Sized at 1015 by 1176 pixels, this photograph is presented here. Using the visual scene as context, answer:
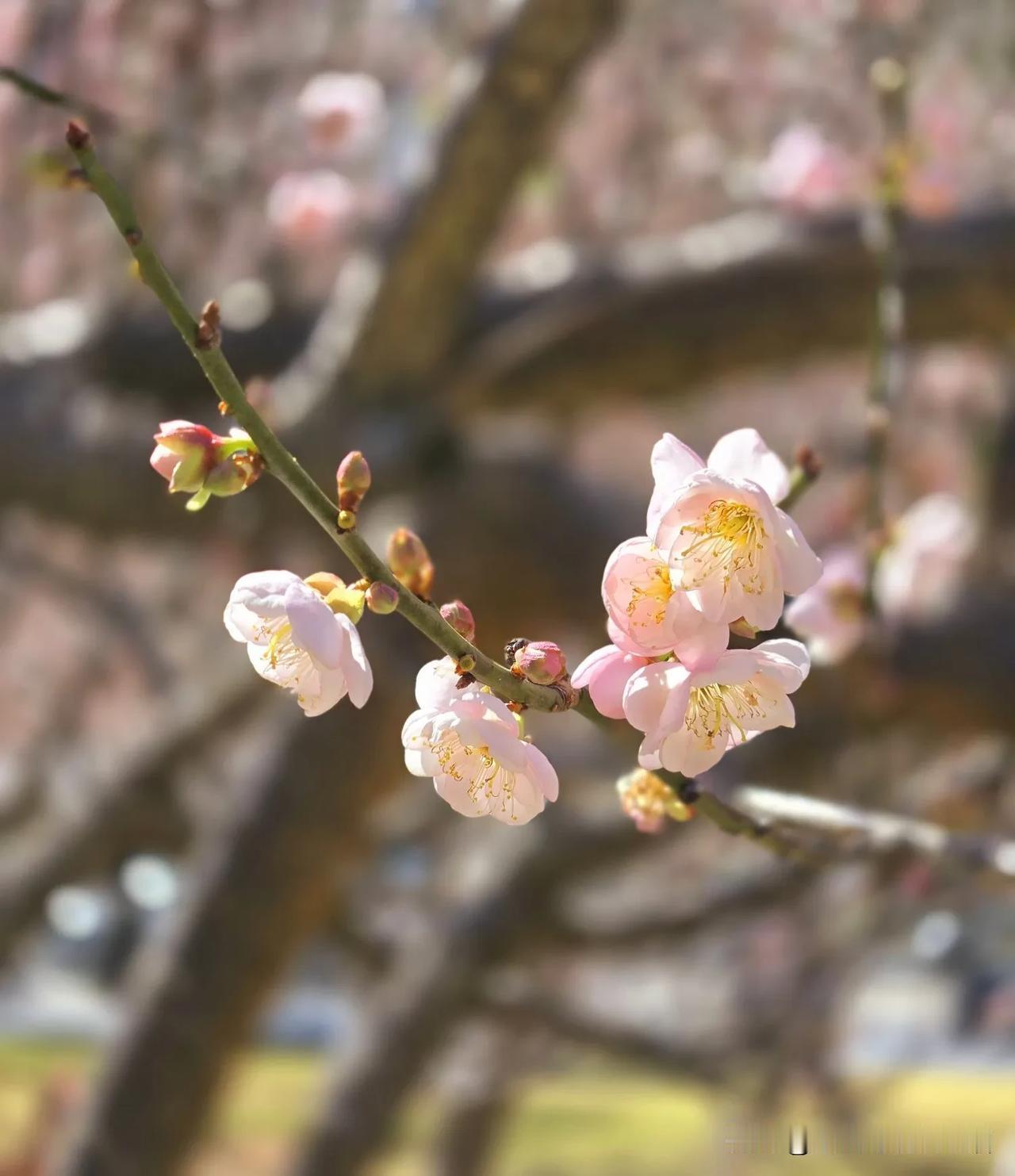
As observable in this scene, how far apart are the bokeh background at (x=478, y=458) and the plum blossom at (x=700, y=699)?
77 millimetres

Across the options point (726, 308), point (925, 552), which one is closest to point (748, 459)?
point (925, 552)

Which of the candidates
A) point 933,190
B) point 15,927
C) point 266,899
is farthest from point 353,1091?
point 933,190

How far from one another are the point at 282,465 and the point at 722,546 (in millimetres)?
173

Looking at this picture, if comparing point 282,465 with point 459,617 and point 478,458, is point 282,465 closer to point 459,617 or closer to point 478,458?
point 459,617

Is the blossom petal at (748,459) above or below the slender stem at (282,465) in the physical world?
above

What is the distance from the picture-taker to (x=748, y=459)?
575 mm

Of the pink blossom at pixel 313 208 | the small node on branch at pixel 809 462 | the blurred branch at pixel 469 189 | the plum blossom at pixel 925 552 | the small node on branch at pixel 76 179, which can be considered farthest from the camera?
the pink blossom at pixel 313 208

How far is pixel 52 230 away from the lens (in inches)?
114

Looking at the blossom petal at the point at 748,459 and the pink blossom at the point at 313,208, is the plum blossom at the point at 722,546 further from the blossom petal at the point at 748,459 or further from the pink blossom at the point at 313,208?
the pink blossom at the point at 313,208

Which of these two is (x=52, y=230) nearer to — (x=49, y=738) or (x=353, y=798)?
(x=353, y=798)

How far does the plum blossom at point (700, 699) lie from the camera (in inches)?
18.3

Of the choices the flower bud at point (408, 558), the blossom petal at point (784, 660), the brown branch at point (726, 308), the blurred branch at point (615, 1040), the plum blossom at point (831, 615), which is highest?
the brown branch at point (726, 308)

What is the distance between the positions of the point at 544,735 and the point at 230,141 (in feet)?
5.76

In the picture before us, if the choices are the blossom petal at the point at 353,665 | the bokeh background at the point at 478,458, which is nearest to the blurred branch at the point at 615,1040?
the bokeh background at the point at 478,458
